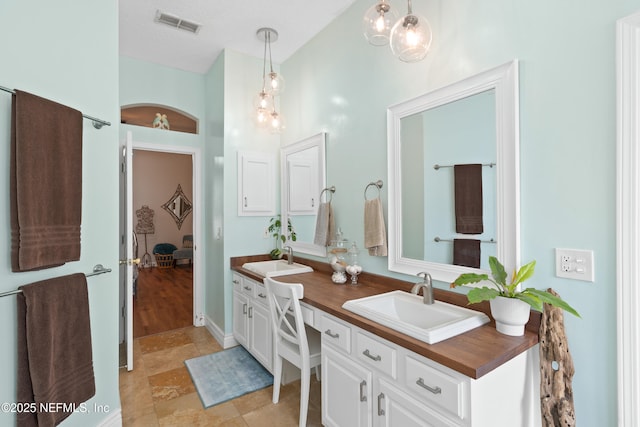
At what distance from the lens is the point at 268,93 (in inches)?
114

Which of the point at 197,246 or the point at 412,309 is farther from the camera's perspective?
the point at 197,246

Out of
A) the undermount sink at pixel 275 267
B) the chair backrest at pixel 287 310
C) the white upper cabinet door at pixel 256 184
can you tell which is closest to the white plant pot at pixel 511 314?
the chair backrest at pixel 287 310

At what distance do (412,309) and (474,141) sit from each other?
1.00 metres

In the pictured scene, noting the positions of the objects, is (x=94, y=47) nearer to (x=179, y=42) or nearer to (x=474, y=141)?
(x=179, y=42)

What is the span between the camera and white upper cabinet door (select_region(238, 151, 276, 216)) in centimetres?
329

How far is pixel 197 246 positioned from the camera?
12.1 feet

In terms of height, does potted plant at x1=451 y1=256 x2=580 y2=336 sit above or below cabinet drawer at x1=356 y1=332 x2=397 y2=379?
above

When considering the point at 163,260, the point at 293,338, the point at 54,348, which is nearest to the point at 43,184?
the point at 54,348

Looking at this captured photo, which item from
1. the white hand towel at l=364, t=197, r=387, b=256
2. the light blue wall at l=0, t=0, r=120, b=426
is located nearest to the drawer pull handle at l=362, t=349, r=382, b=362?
the white hand towel at l=364, t=197, r=387, b=256

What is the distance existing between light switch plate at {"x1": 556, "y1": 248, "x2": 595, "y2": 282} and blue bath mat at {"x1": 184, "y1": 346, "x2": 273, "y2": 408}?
2145mm

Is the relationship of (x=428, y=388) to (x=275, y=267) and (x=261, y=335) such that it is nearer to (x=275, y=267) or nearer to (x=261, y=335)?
(x=261, y=335)

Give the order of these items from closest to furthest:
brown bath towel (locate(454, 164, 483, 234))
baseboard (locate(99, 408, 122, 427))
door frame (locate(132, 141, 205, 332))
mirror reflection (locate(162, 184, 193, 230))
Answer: brown bath towel (locate(454, 164, 483, 234)), baseboard (locate(99, 408, 122, 427)), door frame (locate(132, 141, 205, 332)), mirror reflection (locate(162, 184, 193, 230))

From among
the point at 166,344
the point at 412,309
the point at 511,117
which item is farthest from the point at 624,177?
the point at 166,344

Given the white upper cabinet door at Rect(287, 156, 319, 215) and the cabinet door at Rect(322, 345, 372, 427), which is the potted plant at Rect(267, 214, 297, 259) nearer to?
the white upper cabinet door at Rect(287, 156, 319, 215)
